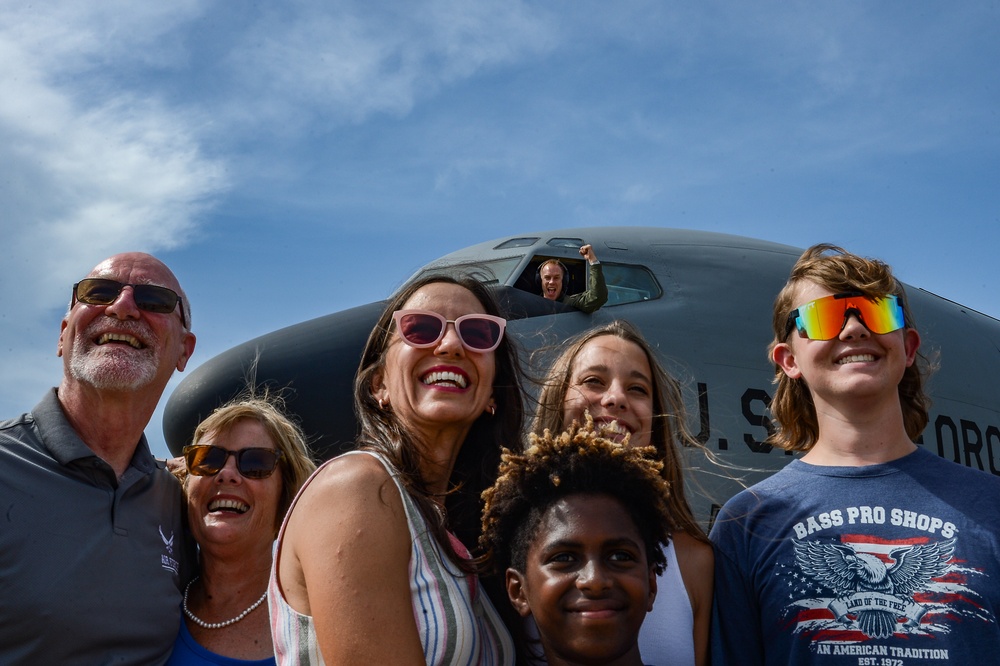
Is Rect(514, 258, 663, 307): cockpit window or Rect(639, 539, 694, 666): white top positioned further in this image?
Rect(514, 258, 663, 307): cockpit window

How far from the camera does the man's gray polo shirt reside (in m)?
3.08

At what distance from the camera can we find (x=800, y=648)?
9.62 feet

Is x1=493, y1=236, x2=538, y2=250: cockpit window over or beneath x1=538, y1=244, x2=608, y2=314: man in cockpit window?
over

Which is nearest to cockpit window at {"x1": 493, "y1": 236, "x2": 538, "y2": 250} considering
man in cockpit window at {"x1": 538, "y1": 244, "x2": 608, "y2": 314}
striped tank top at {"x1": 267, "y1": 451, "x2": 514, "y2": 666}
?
man in cockpit window at {"x1": 538, "y1": 244, "x2": 608, "y2": 314}

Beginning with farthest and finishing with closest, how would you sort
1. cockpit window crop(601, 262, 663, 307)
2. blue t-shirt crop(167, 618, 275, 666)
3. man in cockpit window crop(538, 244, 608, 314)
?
1. cockpit window crop(601, 262, 663, 307)
2. man in cockpit window crop(538, 244, 608, 314)
3. blue t-shirt crop(167, 618, 275, 666)

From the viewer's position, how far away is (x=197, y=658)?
3.45 m

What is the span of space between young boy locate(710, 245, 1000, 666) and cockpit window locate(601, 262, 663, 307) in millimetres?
4125

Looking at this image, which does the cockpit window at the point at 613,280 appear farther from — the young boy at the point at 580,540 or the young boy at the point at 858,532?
the young boy at the point at 580,540

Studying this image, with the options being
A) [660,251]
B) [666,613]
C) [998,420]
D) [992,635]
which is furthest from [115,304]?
[998,420]

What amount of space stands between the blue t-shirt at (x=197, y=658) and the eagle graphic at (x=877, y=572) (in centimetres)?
202

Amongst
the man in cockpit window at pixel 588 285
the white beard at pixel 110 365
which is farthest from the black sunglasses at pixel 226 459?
the man in cockpit window at pixel 588 285

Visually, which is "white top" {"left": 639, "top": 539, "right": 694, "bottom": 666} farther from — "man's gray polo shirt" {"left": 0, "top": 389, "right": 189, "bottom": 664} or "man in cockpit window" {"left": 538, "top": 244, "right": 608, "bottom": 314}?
"man in cockpit window" {"left": 538, "top": 244, "right": 608, "bottom": 314}

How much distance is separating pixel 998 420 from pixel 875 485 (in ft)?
21.2

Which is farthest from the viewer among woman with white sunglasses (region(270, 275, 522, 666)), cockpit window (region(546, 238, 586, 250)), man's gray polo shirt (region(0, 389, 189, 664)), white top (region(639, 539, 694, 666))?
cockpit window (region(546, 238, 586, 250))
